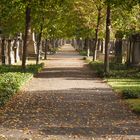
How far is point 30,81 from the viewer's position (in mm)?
26031

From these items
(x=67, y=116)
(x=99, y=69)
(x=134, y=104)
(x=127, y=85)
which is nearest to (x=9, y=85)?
(x=134, y=104)

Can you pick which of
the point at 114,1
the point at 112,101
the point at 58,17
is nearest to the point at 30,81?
the point at 114,1

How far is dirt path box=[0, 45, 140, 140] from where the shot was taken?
11867 millimetres

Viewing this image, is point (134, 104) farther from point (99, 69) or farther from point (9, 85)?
point (99, 69)

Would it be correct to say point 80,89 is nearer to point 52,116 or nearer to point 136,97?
point 136,97

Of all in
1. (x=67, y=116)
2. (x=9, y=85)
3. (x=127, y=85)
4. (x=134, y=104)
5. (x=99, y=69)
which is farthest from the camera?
(x=99, y=69)

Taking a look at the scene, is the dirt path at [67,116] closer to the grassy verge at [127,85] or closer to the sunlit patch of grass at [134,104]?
the sunlit patch of grass at [134,104]

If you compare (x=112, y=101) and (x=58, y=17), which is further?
(x=58, y=17)

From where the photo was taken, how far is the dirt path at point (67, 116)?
38.9ft

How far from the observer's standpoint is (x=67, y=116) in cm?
1460

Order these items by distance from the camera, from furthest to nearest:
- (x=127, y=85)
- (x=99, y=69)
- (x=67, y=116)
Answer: (x=99, y=69)
(x=127, y=85)
(x=67, y=116)

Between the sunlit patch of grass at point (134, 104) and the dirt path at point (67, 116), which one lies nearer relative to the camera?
the dirt path at point (67, 116)

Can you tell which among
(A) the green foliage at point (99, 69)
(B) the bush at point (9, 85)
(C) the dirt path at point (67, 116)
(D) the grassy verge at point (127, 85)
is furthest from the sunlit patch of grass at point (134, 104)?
(A) the green foliage at point (99, 69)

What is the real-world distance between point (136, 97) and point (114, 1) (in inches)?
195
